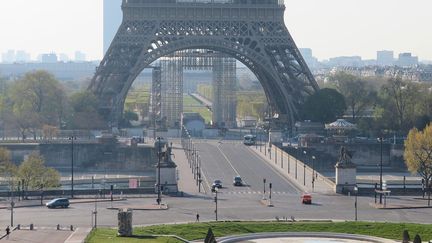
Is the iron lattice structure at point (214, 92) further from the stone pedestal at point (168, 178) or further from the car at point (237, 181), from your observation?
the stone pedestal at point (168, 178)

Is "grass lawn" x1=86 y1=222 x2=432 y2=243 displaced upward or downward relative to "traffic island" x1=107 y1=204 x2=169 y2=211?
downward

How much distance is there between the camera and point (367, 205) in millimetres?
75375

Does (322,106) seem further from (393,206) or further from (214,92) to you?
(393,206)

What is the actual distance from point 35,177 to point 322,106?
1792 inches

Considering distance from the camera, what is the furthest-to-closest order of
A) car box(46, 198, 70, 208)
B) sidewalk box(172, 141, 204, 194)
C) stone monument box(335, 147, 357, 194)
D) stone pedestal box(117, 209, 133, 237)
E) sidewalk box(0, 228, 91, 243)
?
sidewalk box(172, 141, 204, 194), stone monument box(335, 147, 357, 194), car box(46, 198, 70, 208), stone pedestal box(117, 209, 133, 237), sidewalk box(0, 228, 91, 243)

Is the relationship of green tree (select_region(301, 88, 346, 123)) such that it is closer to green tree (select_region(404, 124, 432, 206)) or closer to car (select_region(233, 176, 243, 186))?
green tree (select_region(404, 124, 432, 206))

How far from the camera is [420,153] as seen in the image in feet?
308

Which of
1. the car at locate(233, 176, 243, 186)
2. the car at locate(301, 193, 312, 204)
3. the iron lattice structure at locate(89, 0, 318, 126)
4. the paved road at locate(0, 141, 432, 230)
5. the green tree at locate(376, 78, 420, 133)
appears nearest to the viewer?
the paved road at locate(0, 141, 432, 230)

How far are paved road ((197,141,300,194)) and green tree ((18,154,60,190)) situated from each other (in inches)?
439

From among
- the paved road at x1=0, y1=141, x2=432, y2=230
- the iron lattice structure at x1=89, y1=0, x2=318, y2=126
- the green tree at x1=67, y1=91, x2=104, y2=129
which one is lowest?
the paved road at x1=0, y1=141, x2=432, y2=230

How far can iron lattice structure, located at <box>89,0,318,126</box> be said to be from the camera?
4685 inches

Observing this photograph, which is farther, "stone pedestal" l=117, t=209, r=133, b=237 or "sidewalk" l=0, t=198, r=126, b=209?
"sidewalk" l=0, t=198, r=126, b=209

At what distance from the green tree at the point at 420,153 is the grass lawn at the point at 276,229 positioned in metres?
24.5

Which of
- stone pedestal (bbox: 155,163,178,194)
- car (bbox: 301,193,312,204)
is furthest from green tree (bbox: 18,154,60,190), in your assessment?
car (bbox: 301,193,312,204)
